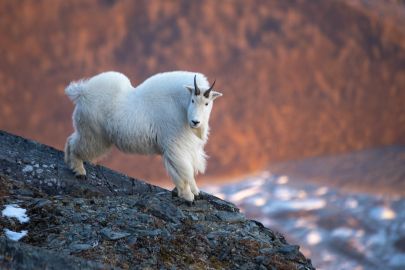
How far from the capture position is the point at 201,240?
9.27m

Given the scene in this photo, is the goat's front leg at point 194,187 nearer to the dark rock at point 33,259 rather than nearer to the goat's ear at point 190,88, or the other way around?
the goat's ear at point 190,88

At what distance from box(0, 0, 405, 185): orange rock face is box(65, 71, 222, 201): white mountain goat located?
27139mm

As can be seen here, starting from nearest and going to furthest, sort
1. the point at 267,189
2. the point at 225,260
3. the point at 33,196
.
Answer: the point at 225,260
the point at 33,196
the point at 267,189

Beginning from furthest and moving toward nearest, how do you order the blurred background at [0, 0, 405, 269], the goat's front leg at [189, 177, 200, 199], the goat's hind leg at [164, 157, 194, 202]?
the blurred background at [0, 0, 405, 269] < the goat's front leg at [189, 177, 200, 199] < the goat's hind leg at [164, 157, 194, 202]

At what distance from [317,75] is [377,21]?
4457 mm

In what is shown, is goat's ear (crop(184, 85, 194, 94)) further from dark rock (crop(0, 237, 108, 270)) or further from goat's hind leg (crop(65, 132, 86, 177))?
dark rock (crop(0, 237, 108, 270))

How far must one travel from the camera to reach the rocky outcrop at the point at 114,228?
8.49 metres

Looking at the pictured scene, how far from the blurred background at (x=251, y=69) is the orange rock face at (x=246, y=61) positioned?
0.19ft

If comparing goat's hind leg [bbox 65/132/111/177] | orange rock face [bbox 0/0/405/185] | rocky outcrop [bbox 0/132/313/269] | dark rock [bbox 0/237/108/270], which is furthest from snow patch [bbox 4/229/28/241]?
orange rock face [bbox 0/0/405/185]

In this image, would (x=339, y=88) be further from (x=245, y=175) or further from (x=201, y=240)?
(x=201, y=240)

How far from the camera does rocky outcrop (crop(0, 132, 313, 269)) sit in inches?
334

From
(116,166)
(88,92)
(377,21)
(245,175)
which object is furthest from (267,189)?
(88,92)

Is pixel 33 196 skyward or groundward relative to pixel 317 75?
groundward

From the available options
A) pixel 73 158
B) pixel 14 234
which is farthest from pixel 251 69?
pixel 14 234
